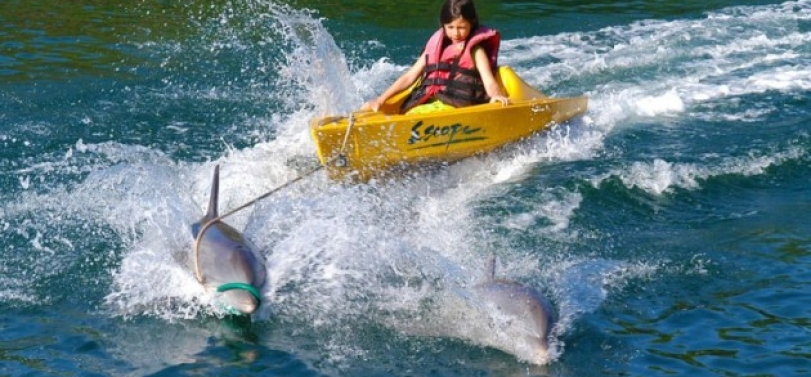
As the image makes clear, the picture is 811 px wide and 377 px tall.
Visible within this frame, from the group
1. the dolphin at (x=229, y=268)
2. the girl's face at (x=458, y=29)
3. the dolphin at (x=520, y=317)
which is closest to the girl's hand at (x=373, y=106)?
the girl's face at (x=458, y=29)

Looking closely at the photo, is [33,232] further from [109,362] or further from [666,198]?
[666,198]

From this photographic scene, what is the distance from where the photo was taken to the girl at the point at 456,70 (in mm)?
10289

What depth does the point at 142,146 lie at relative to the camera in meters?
10.6

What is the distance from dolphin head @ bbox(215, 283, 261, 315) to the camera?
688 cm

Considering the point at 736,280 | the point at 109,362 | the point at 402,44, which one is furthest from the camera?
the point at 402,44

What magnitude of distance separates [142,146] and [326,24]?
19.1 ft

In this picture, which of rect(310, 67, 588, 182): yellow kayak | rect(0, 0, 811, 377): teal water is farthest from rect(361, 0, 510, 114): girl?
rect(0, 0, 811, 377): teal water

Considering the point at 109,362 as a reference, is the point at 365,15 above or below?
above

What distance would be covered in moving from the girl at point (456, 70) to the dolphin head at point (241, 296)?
3639mm

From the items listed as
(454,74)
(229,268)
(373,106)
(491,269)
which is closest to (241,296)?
(229,268)

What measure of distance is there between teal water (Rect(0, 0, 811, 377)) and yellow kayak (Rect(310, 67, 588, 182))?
167mm

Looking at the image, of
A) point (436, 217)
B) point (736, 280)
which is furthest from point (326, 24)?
point (736, 280)

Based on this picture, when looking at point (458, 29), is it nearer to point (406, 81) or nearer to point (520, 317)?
point (406, 81)

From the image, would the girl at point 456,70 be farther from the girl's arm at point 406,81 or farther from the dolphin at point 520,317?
the dolphin at point 520,317
